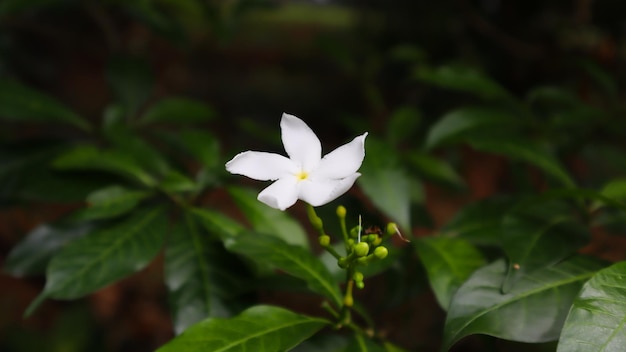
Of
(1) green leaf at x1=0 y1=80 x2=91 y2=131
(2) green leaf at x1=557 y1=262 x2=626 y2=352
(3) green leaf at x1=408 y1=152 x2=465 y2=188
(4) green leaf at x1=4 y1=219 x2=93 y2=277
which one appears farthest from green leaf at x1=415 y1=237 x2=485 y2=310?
(1) green leaf at x1=0 y1=80 x2=91 y2=131

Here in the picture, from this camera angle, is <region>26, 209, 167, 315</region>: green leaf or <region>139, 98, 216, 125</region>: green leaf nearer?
<region>26, 209, 167, 315</region>: green leaf

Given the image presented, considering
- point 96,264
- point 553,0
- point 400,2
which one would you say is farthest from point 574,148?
point 96,264

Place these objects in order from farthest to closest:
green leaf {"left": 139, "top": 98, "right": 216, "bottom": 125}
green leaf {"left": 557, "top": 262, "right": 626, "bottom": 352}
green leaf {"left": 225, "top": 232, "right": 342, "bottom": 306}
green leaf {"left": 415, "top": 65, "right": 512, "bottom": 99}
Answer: green leaf {"left": 139, "top": 98, "right": 216, "bottom": 125} < green leaf {"left": 415, "top": 65, "right": 512, "bottom": 99} < green leaf {"left": 225, "top": 232, "right": 342, "bottom": 306} < green leaf {"left": 557, "top": 262, "right": 626, "bottom": 352}

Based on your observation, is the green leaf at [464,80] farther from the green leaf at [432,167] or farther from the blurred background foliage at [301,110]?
the green leaf at [432,167]

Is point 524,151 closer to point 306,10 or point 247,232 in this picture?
point 247,232

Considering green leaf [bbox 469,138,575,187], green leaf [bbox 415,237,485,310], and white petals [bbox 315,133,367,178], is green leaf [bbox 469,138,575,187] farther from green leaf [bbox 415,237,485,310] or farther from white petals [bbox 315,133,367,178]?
white petals [bbox 315,133,367,178]

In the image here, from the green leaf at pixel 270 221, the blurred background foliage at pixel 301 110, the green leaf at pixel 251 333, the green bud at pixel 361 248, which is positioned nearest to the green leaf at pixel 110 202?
the blurred background foliage at pixel 301 110
